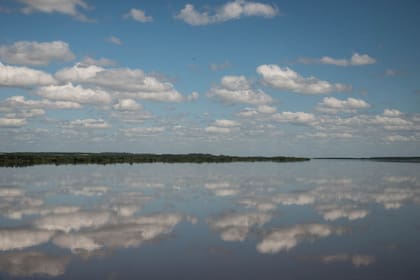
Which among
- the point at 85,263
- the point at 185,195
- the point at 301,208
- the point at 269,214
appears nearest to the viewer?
the point at 85,263

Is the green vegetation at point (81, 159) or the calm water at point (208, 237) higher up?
the green vegetation at point (81, 159)

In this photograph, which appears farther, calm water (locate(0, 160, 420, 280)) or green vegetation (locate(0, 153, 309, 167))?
green vegetation (locate(0, 153, 309, 167))

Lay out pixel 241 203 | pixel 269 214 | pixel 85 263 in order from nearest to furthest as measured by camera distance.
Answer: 1. pixel 85 263
2. pixel 269 214
3. pixel 241 203

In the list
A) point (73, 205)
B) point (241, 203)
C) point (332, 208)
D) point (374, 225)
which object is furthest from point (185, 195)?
point (374, 225)

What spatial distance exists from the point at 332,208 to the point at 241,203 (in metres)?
4.46

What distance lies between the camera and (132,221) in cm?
1750

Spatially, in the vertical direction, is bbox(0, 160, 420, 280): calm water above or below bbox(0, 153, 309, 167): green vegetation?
below

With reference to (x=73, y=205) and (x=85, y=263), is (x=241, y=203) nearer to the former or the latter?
(x=73, y=205)

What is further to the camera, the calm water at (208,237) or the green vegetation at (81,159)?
the green vegetation at (81,159)

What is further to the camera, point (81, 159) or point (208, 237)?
point (81, 159)

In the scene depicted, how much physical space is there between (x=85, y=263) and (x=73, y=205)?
11205 millimetres

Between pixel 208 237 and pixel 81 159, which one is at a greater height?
pixel 81 159

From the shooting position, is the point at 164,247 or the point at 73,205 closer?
the point at 164,247

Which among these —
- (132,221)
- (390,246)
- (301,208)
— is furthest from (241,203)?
(390,246)
